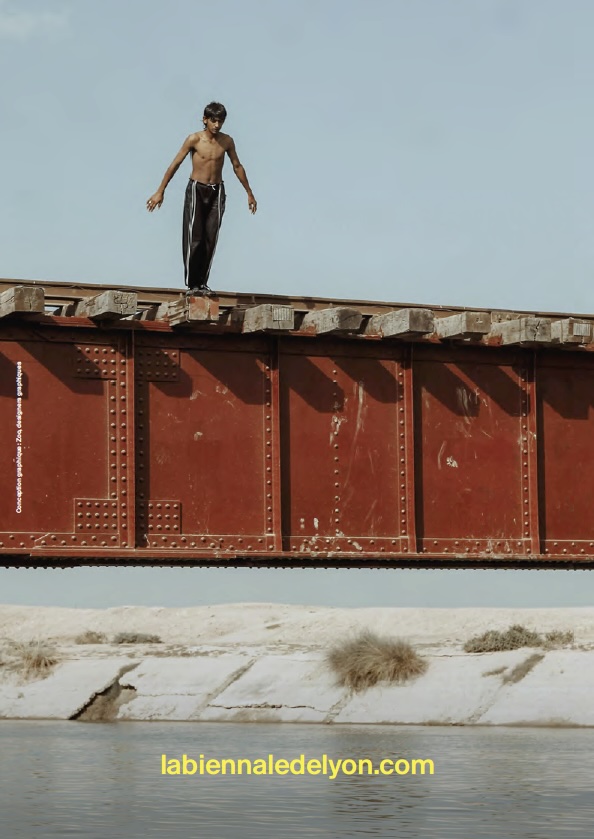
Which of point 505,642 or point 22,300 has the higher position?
point 22,300

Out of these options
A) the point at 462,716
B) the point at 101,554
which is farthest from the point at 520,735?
the point at 101,554

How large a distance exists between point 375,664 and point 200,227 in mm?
19613

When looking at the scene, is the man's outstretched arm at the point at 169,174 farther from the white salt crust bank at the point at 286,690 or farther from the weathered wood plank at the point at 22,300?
the white salt crust bank at the point at 286,690

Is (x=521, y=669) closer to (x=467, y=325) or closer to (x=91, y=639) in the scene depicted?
(x=467, y=325)

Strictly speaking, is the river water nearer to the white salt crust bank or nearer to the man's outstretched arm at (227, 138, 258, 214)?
the white salt crust bank

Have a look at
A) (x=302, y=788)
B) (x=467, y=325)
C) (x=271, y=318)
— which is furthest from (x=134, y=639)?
(x=271, y=318)

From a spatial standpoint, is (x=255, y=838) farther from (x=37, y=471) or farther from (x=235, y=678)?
(x=235, y=678)

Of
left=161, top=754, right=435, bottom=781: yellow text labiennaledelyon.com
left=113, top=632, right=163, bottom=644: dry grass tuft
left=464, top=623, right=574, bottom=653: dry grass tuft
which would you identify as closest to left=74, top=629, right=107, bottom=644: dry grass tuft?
left=113, top=632, right=163, bottom=644: dry grass tuft

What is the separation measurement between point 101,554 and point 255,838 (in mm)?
4874

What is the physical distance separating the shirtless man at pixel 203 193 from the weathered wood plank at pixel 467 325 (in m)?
3.41

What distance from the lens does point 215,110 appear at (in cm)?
2253

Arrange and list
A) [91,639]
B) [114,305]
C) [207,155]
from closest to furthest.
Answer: [114,305] < [207,155] < [91,639]

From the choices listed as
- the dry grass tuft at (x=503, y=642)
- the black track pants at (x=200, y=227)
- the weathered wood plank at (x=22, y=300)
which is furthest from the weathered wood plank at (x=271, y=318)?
the dry grass tuft at (x=503, y=642)

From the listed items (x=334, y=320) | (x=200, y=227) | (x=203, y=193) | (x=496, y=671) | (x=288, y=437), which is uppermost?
(x=203, y=193)
